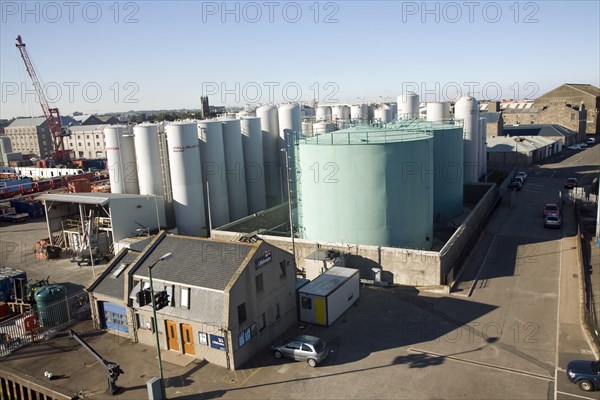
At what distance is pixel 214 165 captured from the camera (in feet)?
114

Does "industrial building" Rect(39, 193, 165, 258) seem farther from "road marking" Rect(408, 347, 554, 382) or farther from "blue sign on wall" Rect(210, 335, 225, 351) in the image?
"road marking" Rect(408, 347, 554, 382)

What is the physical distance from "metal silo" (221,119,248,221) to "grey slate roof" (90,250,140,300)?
14.7 metres

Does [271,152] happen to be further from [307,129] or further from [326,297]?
[326,297]

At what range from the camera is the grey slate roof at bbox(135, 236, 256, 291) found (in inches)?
705

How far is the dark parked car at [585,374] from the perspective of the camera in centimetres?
1490

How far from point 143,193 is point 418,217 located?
19.4m

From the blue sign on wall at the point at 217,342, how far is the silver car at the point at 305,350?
1940 mm

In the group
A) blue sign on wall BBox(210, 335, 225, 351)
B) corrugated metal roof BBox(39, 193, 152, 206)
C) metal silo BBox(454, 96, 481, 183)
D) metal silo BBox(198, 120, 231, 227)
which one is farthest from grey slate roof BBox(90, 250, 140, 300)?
metal silo BBox(454, 96, 481, 183)

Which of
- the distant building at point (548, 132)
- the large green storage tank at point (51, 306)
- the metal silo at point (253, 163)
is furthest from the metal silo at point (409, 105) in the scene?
the distant building at point (548, 132)

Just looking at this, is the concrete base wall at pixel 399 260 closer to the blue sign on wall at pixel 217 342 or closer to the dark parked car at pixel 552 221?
the blue sign on wall at pixel 217 342

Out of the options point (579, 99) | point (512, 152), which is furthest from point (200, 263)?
point (579, 99)

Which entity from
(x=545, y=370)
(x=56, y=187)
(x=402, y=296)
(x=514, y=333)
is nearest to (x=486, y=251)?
(x=402, y=296)

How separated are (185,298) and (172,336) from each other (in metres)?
1.90

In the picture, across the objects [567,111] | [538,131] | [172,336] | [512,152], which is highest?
[567,111]
